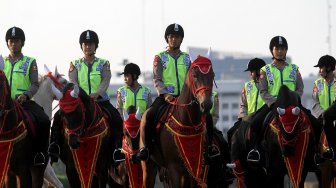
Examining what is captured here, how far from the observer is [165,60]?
21594mm

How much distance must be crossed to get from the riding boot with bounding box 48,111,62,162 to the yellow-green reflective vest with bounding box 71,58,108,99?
4.57ft

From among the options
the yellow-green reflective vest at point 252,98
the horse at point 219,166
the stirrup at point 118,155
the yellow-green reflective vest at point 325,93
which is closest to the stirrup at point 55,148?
the stirrup at point 118,155

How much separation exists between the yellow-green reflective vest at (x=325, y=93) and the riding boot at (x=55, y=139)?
7.19 metres

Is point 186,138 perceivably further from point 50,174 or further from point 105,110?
point 50,174

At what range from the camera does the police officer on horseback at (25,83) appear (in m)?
21.7

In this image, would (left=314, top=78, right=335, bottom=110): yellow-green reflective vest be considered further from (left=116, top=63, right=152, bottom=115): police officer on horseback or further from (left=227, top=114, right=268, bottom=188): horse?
(left=116, top=63, right=152, bottom=115): police officer on horseback

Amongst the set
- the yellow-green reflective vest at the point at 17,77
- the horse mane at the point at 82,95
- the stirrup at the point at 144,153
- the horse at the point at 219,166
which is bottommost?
the horse at the point at 219,166

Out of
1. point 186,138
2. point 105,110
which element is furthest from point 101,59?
point 186,138

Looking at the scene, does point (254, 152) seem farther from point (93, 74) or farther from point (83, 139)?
point (93, 74)

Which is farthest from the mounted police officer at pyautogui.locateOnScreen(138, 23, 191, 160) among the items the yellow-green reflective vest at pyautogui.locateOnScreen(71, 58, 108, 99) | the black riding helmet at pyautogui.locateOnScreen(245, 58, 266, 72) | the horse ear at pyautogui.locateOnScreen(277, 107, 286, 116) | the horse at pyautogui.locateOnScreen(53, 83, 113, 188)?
the black riding helmet at pyautogui.locateOnScreen(245, 58, 266, 72)

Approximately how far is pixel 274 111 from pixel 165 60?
2.72 meters

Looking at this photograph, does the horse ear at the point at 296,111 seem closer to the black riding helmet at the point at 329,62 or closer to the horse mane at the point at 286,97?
the horse mane at the point at 286,97

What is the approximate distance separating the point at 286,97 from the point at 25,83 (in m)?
5.52

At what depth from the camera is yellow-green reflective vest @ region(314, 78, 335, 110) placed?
26.0 metres
